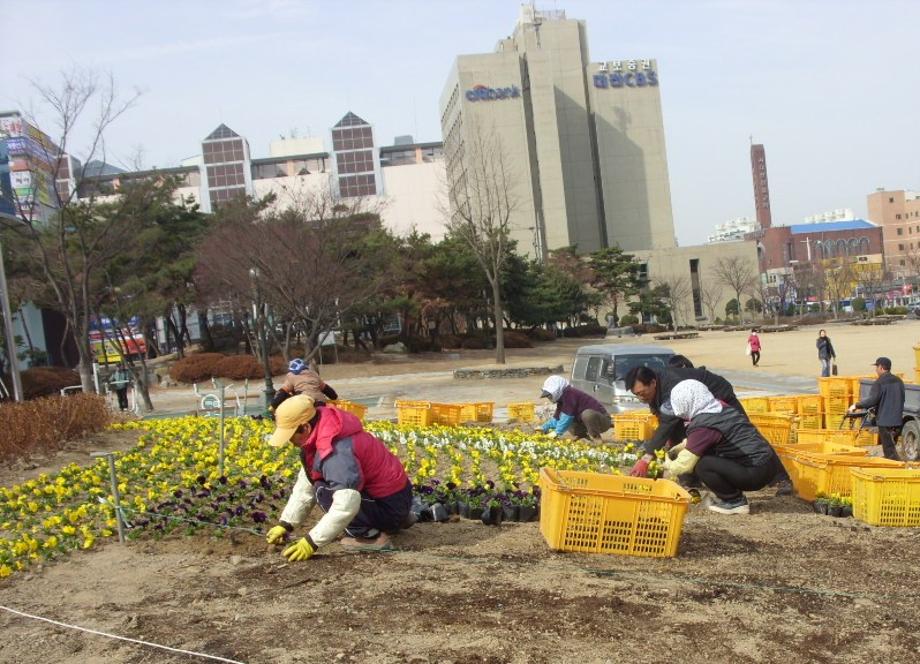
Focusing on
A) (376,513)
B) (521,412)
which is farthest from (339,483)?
(521,412)

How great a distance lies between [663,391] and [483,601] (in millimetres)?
3351

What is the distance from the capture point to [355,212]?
37844mm

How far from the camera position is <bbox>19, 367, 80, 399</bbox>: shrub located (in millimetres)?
32500

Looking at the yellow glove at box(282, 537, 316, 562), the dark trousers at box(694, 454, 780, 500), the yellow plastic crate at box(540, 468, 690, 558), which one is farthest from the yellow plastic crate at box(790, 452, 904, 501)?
the yellow glove at box(282, 537, 316, 562)

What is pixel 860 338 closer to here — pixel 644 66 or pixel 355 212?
pixel 355 212

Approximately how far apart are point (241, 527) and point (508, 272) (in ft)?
144

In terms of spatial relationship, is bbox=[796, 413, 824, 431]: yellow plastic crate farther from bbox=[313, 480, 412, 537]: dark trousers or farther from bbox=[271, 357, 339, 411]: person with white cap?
bbox=[313, 480, 412, 537]: dark trousers

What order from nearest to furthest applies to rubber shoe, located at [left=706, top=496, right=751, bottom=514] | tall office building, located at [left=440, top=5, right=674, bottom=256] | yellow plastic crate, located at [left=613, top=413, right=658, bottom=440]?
rubber shoe, located at [left=706, top=496, right=751, bottom=514]
yellow plastic crate, located at [left=613, top=413, right=658, bottom=440]
tall office building, located at [left=440, top=5, right=674, bottom=256]

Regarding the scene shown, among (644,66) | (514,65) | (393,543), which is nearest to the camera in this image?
(393,543)

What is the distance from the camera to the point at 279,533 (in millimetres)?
5574

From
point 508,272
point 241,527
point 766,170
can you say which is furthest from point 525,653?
point 766,170

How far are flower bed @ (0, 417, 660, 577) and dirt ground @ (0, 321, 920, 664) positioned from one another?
0.89 feet

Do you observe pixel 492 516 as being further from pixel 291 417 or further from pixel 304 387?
pixel 291 417

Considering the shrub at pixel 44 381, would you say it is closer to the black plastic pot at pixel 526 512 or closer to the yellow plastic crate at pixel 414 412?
the yellow plastic crate at pixel 414 412
